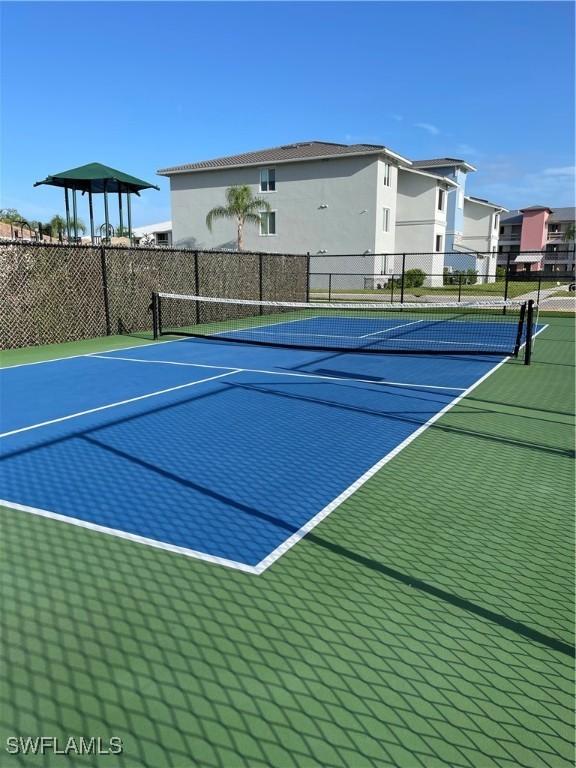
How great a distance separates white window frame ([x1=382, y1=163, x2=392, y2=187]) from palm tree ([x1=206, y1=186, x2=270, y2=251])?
743 cm

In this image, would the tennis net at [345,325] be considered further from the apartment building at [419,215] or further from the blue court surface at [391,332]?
Answer: the apartment building at [419,215]

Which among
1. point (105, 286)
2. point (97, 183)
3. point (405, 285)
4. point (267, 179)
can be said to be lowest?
point (405, 285)

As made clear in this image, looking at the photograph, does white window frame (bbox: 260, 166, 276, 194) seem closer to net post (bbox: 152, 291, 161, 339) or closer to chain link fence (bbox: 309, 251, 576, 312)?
chain link fence (bbox: 309, 251, 576, 312)

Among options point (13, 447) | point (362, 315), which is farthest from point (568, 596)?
point (362, 315)

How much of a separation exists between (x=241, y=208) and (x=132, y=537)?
109 ft

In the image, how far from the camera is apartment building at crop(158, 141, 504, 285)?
34219 millimetres

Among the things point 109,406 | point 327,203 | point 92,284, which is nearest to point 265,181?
point 327,203

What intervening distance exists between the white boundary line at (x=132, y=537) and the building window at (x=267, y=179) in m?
35.3

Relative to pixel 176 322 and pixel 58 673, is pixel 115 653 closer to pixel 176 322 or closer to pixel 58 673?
pixel 58 673

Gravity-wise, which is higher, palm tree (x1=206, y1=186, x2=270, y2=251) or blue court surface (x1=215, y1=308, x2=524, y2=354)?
palm tree (x1=206, y1=186, x2=270, y2=251)

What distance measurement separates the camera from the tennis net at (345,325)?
42.3ft

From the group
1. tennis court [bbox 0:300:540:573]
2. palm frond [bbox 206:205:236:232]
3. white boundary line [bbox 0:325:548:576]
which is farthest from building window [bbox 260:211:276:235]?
white boundary line [bbox 0:325:548:576]

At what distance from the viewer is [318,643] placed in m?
2.79

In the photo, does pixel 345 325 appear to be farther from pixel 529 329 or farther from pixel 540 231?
pixel 540 231
